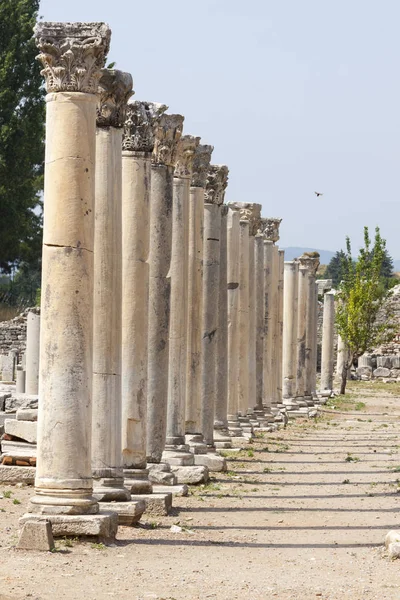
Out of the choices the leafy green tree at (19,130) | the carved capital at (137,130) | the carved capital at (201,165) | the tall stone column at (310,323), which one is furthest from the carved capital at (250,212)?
the leafy green tree at (19,130)

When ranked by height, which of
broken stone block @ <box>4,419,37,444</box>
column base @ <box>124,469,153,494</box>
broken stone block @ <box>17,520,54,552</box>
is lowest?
broken stone block @ <box>17,520,54,552</box>

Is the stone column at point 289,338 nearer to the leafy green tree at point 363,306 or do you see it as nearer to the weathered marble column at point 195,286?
the leafy green tree at point 363,306

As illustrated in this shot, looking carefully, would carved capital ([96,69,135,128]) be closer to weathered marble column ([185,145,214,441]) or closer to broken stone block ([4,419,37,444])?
broken stone block ([4,419,37,444])

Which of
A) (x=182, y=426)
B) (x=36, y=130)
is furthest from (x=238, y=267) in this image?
(x=36, y=130)

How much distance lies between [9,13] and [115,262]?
45.6 meters

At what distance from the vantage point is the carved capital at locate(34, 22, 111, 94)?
13859 mm

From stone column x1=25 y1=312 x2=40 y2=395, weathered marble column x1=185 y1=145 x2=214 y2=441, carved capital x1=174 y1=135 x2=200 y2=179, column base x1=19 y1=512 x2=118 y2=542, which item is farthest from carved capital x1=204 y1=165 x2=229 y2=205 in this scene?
column base x1=19 y1=512 x2=118 y2=542

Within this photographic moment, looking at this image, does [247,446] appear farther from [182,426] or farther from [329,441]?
[182,426]

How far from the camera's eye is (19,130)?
5762 centimetres

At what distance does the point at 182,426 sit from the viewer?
20.4 metres

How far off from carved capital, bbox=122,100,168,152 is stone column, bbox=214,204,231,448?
8.13 metres

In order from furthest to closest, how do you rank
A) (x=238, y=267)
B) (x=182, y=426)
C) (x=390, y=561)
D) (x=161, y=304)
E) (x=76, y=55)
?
(x=238, y=267) < (x=182, y=426) < (x=161, y=304) < (x=76, y=55) < (x=390, y=561)

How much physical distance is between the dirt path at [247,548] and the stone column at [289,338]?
57.6 feet

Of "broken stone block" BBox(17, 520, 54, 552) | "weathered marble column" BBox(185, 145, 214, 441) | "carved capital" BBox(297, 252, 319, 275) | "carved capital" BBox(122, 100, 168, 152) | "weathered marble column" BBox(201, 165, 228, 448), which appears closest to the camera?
"broken stone block" BBox(17, 520, 54, 552)
